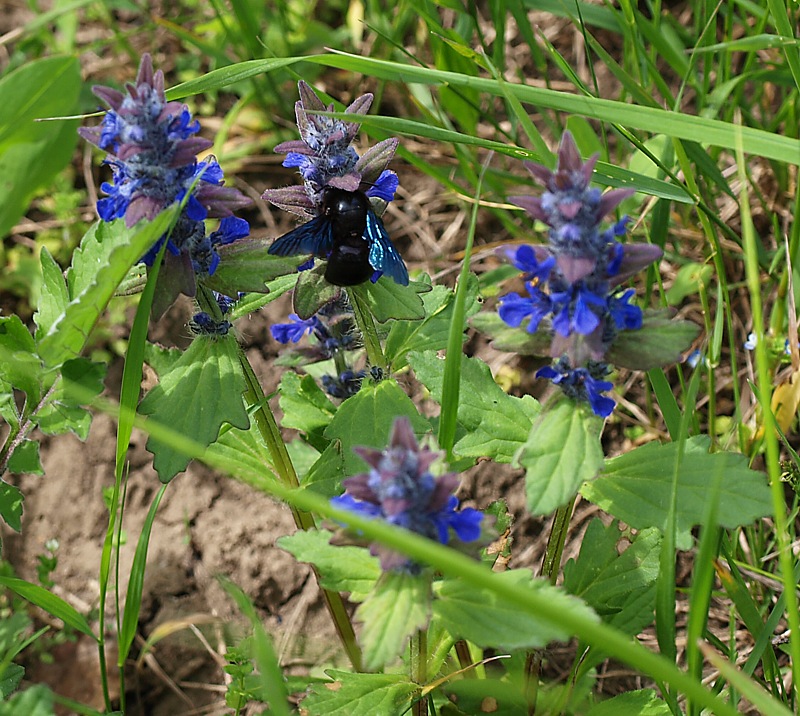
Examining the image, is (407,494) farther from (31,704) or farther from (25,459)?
(25,459)

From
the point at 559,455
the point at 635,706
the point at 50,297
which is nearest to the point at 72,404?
the point at 50,297

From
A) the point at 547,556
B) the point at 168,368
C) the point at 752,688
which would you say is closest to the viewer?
the point at 752,688

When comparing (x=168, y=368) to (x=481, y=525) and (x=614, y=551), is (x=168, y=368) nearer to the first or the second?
(x=481, y=525)

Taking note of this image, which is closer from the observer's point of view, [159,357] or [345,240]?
[345,240]

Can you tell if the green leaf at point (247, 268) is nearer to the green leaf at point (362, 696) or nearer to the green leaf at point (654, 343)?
the green leaf at point (654, 343)

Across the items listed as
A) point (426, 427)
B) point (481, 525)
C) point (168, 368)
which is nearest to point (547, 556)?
point (426, 427)

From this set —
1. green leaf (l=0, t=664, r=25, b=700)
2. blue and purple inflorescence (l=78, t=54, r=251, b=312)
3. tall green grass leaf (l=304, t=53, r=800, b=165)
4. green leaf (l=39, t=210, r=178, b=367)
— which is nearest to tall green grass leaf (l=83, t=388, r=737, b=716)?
green leaf (l=39, t=210, r=178, b=367)
